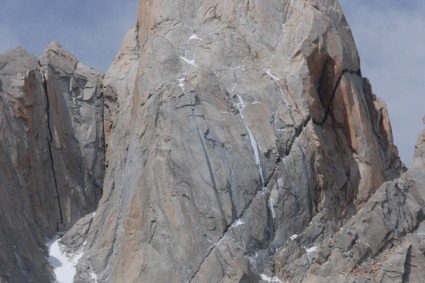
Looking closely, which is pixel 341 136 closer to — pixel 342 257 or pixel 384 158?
pixel 384 158

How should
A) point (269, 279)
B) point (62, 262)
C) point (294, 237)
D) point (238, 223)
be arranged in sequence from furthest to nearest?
point (62, 262), point (294, 237), point (238, 223), point (269, 279)

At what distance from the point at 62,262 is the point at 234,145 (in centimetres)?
932

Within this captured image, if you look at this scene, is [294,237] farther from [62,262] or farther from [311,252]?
[62,262]

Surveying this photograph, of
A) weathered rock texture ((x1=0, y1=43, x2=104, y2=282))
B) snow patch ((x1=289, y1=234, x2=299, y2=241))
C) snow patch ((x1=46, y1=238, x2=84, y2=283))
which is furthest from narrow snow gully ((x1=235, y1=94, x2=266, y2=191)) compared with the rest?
weathered rock texture ((x1=0, y1=43, x2=104, y2=282))

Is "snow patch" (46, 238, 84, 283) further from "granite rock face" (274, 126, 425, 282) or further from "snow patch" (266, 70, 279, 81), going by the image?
"snow patch" (266, 70, 279, 81)

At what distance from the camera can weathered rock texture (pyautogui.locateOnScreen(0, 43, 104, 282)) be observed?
57.9 metres

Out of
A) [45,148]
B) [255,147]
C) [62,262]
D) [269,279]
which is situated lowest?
[269,279]

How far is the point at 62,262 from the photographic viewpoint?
190ft

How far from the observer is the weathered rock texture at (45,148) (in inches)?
2280

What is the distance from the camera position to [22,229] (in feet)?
189

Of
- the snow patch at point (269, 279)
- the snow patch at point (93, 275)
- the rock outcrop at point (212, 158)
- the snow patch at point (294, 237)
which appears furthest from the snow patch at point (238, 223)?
the snow patch at point (93, 275)

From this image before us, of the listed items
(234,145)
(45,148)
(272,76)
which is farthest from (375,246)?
(45,148)

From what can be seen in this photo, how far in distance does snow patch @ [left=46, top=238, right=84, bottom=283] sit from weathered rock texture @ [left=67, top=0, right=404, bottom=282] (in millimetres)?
667

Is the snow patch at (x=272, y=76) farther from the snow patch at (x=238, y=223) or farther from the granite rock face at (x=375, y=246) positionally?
the snow patch at (x=238, y=223)
